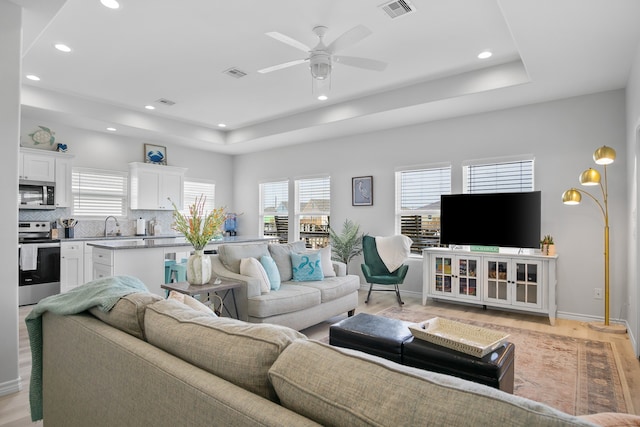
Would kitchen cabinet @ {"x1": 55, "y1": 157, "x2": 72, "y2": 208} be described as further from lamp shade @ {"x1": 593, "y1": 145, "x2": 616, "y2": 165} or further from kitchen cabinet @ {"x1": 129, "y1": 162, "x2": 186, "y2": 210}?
lamp shade @ {"x1": 593, "y1": 145, "x2": 616, "y2": 165}

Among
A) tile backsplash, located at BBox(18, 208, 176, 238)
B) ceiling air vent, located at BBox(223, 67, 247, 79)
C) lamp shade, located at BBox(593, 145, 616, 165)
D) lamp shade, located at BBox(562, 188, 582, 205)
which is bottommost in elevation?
tile backsplash, located at BBox(18, 208, 176, 238)

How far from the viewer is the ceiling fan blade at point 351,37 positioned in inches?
110

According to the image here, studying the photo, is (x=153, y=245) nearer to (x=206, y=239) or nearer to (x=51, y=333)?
(x=206, y=239)

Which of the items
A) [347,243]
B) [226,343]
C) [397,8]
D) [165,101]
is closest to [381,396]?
[226,343]

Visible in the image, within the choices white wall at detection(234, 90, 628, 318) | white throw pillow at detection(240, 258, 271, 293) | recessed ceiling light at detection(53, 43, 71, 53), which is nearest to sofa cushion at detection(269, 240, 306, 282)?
white throw pillow at detection(240, 258, 271, 293)

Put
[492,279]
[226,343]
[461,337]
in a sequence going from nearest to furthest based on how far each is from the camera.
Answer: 1. [226,343]
2. [461,337]
3. [492,279]

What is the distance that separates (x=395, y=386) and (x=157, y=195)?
22.4ft

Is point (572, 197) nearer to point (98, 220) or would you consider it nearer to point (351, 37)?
point (351, 37)

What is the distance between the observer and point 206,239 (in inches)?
132

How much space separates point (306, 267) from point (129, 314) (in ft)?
9.37

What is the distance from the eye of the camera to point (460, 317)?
4426mm

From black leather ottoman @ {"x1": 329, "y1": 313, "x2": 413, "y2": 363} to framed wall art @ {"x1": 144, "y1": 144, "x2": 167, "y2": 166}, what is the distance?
564 cm

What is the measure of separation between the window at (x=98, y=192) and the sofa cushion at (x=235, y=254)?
3.64 m

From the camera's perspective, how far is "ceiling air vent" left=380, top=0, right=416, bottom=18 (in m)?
2.97
